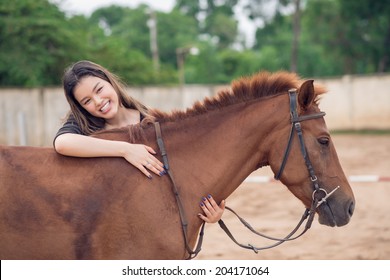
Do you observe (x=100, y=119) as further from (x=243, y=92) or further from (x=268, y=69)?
(x=268, y=69)

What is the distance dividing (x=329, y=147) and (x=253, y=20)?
30.8 m

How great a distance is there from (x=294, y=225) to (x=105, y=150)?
4.79m

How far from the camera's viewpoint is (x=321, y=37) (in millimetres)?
33500

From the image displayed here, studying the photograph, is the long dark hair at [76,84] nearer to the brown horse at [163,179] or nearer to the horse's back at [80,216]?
the brown horse at [163,179]

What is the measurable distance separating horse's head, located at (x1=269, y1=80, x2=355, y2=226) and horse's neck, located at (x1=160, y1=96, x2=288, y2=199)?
0.35 feet

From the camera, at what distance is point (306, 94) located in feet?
9.25

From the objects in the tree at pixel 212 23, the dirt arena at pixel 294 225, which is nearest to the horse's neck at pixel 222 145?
the dirt arena at pixel 294 225

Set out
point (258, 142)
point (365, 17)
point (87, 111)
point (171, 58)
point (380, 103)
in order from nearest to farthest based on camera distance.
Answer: point (258, 142), point (87, 111), point (380, 103), point (365, 17), point (171, 58)

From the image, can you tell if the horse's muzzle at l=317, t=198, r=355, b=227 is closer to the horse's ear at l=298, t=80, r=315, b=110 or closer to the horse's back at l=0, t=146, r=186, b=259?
the horse's ear at l=298, t=80, r=315, b=110

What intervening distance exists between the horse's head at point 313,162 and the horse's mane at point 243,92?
0.55ft

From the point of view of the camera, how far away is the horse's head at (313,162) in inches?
110

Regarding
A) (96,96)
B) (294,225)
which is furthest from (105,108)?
(294,225)
